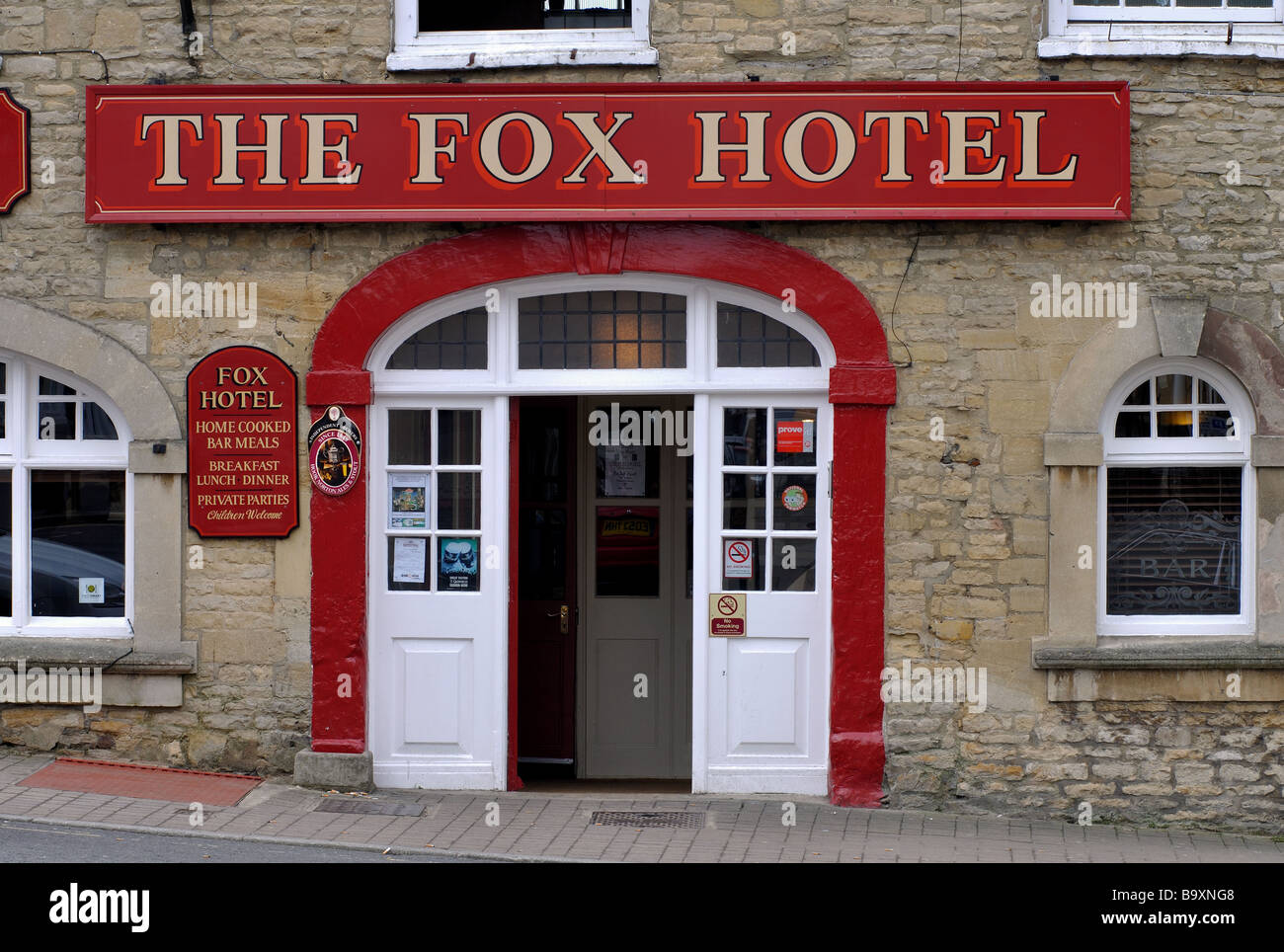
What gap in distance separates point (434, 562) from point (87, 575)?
2.20m

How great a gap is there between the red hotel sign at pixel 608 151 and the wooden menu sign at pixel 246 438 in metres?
0.90

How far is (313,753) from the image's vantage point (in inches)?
335

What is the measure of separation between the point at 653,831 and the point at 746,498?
2059 mm

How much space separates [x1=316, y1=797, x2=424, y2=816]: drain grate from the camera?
321 inches

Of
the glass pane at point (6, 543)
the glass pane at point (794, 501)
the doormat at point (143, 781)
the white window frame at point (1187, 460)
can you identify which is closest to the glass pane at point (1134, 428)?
the white window frame at point (1187, 460)

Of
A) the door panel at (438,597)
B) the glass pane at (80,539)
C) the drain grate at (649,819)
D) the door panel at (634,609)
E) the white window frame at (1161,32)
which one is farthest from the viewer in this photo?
the door panel at (634,609)

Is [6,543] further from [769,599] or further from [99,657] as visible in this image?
[769,599]

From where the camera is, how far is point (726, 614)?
8.60 metres

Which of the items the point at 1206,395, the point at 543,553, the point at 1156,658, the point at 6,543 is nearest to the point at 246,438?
the point at 6,543

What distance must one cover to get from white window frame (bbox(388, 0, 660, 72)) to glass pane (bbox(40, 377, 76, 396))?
2835mm

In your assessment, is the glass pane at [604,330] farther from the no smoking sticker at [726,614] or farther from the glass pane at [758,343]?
the no smoking sticker at [726,614]

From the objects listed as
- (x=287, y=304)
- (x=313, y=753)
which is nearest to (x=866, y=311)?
(x=287, y=304)

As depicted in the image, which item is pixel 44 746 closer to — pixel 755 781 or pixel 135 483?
pixel 135 483

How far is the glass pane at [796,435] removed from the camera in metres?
8.55
